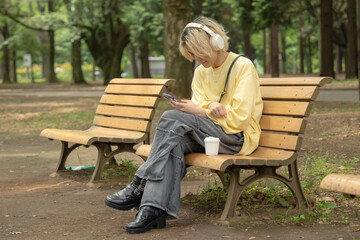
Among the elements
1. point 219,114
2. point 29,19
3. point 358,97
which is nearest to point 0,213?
point 219,114

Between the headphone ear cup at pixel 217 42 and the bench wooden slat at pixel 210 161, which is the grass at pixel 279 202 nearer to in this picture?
the bench wooden slat at pixel 210 161

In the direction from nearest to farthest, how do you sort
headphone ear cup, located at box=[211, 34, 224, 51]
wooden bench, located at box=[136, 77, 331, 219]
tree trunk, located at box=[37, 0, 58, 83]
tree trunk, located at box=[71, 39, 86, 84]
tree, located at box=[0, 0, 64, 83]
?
wooden bench, located at box=[136, 77, 331, 219], headphone ear cup, located at box=[211, 34, 224, 51], tree, located at box=[0, 0, 64, 83], tree trunk, located at box=[71, 39, 86, 84], tree trunk, located at box=[37, 0, 58, 83]

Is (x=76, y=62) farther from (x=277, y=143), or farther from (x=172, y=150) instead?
(x=172, y=150)

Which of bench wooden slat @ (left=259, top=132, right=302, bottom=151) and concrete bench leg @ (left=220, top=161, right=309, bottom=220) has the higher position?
bench wooden slat @ (left=259, top=132, right=302, bottom=151)

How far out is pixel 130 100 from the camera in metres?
6.60

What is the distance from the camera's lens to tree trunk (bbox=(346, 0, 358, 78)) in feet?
88.8

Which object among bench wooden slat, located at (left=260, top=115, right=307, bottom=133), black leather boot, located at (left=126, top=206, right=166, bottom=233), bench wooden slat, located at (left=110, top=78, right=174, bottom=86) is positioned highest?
bench wooden slat, located at (left=110, top=78, right=174, bottom=86)

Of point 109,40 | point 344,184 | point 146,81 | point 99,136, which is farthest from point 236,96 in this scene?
point 109,40

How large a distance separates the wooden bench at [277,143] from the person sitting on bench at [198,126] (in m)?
0.12

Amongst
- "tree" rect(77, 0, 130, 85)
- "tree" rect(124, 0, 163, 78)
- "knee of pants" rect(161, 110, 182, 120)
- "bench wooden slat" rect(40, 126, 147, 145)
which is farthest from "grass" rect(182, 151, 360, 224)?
"tree" rect(77, 0, 130, 85)

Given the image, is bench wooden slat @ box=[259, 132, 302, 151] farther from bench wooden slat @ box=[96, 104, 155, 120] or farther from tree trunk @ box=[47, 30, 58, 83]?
tree trunk @ box=[47, 30, 58, 83]

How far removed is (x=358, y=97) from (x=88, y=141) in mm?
12905

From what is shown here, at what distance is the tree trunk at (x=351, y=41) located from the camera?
27078 mm

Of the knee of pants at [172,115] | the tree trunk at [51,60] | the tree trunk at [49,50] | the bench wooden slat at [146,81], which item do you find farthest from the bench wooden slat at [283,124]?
the tree trunk at [51,60]
